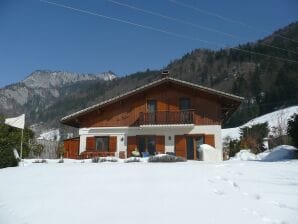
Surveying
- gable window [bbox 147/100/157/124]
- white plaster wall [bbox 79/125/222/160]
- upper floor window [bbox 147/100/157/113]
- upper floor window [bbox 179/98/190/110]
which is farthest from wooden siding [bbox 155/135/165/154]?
upper floor window [bbox 179/98/190/110]

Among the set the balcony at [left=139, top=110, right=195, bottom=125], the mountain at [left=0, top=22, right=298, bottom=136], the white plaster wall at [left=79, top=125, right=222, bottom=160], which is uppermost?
the mountain at [left=0, top=22, right=298, bottom=136]

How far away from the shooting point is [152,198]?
7051 millimetres

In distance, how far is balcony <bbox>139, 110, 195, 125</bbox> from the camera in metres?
24.5

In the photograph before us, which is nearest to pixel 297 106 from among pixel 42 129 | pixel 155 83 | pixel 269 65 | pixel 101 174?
pixel 269 65

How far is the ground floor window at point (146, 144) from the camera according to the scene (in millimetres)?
24828

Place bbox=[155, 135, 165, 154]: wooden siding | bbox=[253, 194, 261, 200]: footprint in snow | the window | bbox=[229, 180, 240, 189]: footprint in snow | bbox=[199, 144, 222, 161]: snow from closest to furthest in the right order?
bbox=[253, 194, 261, 200]: footprint in snow, bbox=[229, 180, 240, 189]: footprint in snow, bbox=[199, 144, 222, 161]: snow, bbox=[155, 135, 165, 154]: wooden siding, the window

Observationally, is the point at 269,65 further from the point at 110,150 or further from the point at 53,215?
the point at 53,215

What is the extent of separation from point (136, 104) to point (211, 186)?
18.1m

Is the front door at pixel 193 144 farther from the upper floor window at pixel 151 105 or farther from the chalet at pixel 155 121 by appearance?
the upper floor window at pixel 151 105

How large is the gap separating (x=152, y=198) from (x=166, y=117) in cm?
1801

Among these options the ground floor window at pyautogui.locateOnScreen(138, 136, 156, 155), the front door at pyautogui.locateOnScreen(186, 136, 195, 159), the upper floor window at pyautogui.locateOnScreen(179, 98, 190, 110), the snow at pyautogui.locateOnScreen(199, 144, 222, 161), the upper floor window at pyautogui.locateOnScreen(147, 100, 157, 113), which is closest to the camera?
the snow at pyautogui.locateOnScreen(199, 144, 222, 161)

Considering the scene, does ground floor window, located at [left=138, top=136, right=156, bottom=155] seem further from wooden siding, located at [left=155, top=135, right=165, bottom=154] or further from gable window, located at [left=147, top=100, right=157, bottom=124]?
gable window, located at [left=147, top=100, right=157, bottom=124]

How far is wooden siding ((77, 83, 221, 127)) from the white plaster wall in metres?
0.40

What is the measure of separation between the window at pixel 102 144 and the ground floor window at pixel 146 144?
2.26m
